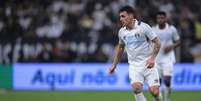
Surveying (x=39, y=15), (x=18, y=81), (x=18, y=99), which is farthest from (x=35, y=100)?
(x=39, y=15)

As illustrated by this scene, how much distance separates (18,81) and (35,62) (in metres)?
0.94

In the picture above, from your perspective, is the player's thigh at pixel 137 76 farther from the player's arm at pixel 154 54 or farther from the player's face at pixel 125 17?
the player's face at pixel 125 17

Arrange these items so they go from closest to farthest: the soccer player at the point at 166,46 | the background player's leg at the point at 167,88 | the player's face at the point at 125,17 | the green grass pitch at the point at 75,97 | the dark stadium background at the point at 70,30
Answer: the player's face at the point at 125,17 < the background player's leg at the point at 167,88 < the soccer player at the point at 166,46 < the green grass pitch at the point at 75,97 < the dark stadium background at the point at 70,30

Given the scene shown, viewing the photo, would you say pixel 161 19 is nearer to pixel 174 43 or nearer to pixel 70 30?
pixel 174 43

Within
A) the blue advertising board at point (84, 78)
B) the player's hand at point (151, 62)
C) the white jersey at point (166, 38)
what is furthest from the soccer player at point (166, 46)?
the blue advertising board at point (84, 78)

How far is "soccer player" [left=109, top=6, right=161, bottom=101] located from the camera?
13.0 meters

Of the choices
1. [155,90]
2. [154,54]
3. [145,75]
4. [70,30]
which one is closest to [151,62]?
[154,54]

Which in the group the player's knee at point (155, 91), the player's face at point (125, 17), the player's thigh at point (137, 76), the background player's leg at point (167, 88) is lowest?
the background player's leg at point (167, 88)

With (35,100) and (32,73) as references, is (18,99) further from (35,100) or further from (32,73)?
(32,73)

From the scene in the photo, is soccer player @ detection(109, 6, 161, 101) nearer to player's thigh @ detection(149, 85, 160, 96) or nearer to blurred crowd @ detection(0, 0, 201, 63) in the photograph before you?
player's thigh @ detection(149, 85, 160, 96)

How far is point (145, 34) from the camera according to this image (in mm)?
13078

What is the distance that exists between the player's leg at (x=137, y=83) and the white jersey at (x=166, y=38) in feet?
12.6

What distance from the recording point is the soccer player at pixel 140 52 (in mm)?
13039

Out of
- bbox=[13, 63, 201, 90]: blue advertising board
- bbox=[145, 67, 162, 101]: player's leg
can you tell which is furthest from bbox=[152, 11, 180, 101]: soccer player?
bbox=[13, 63, 201, 90]: blue advertising board
